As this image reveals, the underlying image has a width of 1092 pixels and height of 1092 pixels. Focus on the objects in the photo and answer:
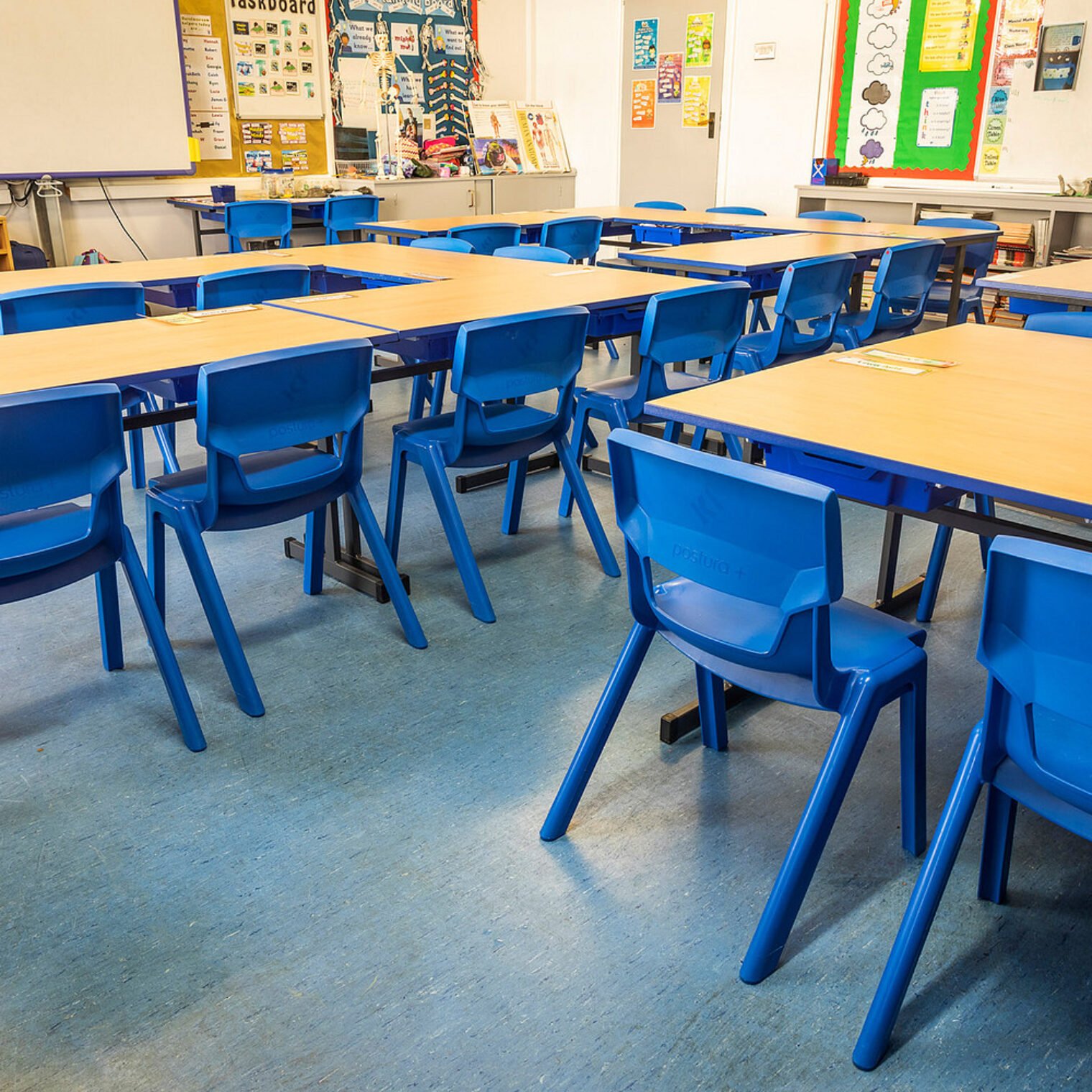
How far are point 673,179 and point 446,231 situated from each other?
4.30m

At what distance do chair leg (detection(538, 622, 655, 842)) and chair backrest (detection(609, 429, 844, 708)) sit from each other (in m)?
0.13

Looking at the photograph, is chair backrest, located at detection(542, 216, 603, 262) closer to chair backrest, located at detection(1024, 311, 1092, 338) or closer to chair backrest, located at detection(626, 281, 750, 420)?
chair backrest, located at detection(626, 281, 750, 420)

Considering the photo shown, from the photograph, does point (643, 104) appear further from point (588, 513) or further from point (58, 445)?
point (58, 445)

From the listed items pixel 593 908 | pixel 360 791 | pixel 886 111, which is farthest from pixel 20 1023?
pixel 886 111

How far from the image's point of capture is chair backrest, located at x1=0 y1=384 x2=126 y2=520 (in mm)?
1843

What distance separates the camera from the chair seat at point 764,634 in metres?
1.59

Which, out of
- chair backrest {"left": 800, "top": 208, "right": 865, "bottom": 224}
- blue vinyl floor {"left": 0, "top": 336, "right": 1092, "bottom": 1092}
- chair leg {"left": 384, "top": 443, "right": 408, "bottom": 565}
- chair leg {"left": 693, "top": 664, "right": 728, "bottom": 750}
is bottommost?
blue vinyl floor {"left": 0, "top": 336, "right": 1092, "bottom": 1092}

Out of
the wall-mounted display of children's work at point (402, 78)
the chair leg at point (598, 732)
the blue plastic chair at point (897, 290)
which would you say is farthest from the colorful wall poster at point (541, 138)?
the chair leg at point (598, 732)

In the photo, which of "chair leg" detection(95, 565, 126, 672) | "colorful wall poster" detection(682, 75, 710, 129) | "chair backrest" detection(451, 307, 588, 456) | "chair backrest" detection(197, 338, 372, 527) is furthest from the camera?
"colorful wall poster" detection(682, 75, 710, 129)

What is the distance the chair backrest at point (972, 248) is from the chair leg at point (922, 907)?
462 centimetres

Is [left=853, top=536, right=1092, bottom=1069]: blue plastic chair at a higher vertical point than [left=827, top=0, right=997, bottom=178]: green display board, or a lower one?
lower

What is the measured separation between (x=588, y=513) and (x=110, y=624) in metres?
Answer: 1.40

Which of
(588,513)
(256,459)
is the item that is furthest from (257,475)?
(588,513)

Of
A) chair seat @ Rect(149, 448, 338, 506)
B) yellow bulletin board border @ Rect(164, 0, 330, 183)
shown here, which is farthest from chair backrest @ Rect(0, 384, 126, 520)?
yellow bulletin board border @ Rect(164, 0, 330, 183)
